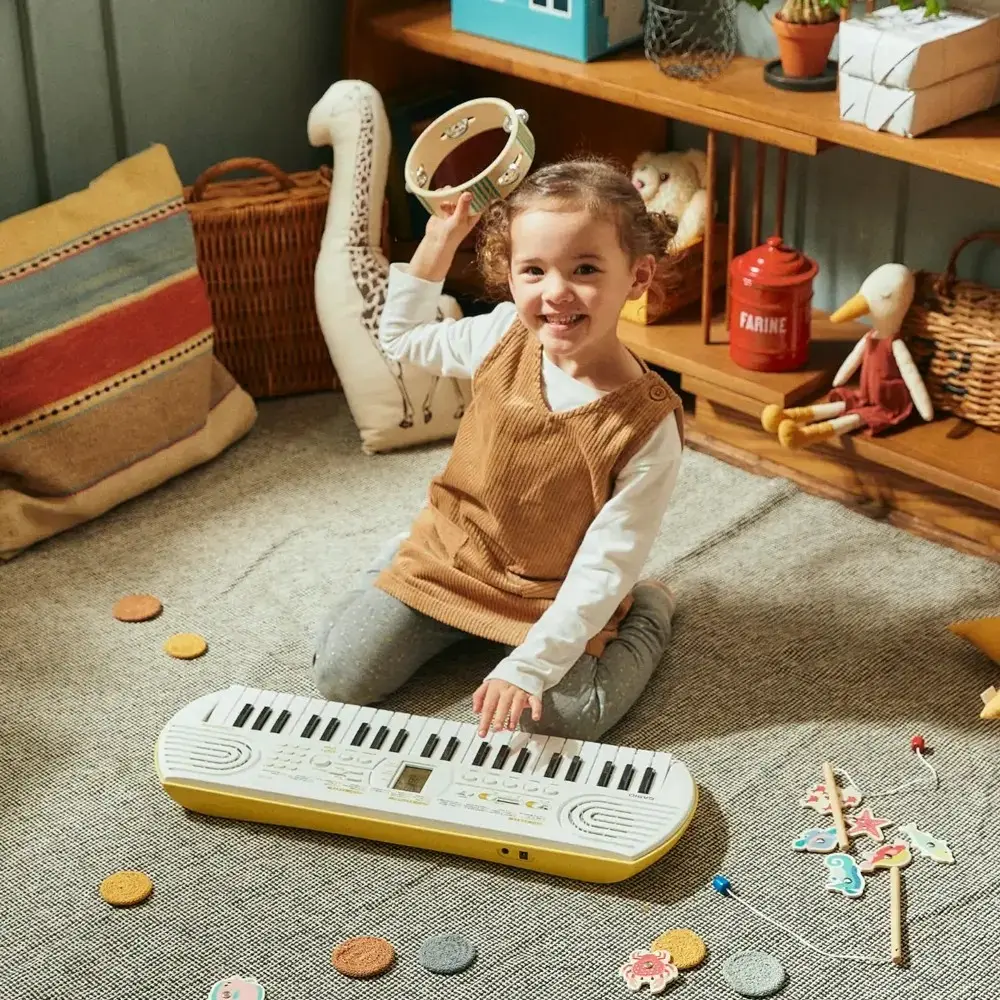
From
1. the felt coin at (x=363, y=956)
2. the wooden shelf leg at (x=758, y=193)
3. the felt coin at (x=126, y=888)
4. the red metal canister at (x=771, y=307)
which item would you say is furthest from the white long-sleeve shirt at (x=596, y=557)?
the wooden shelf leg at (x=758, y=193)

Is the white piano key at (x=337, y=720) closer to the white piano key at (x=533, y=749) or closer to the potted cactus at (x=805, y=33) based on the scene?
the white piano key at (x=533, y=749)

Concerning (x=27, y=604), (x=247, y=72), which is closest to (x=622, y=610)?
(x=27, y=604)

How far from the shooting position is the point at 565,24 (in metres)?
2.38

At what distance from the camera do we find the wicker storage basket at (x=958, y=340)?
2.19 m

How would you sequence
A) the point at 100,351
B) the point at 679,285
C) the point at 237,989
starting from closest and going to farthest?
the point at 237,989 < the point at 100,351 < the point at 679,285

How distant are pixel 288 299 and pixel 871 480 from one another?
1.00 m

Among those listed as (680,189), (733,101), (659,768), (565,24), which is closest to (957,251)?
(733,101)

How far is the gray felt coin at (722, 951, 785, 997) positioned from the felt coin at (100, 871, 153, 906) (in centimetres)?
60

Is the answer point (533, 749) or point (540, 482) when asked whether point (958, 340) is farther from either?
point (533, 749)

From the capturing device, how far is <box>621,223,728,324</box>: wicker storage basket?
2.47 meters

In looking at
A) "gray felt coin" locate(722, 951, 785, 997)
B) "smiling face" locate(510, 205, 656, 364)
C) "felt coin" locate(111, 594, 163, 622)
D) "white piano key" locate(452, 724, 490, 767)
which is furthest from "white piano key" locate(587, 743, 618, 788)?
"felt coin" locate(111, 594, 163, 622)

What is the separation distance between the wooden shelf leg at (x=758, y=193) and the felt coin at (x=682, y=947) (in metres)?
1.19

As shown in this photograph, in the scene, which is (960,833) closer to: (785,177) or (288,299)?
(785,177)

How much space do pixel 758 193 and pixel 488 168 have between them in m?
0.64
